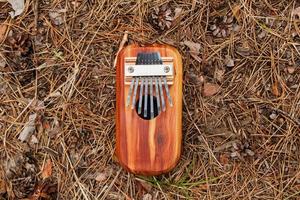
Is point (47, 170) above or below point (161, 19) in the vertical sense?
below

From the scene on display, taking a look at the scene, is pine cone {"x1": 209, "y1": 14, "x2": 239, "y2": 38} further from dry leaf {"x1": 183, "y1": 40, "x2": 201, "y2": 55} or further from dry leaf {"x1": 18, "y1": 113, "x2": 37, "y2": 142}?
dry leaf {"x1": 18, "y1": 113, "x2": 37, "y2": 142}

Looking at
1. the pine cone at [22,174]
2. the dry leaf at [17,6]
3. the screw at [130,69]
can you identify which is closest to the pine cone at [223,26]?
the screw at [130,69]

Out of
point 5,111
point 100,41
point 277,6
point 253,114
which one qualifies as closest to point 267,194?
point 253,114

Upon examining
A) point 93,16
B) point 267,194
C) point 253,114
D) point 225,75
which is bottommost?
point 267,194

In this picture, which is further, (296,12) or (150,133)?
(296,12)

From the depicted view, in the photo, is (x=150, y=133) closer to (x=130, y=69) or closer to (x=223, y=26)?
(x=130, y=69)

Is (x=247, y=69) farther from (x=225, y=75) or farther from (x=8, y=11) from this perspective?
(x=8, y=11)

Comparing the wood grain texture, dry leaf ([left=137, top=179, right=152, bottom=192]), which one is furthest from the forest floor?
the wood grain texture

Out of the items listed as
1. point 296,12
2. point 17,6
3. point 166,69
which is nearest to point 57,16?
point 17,6
